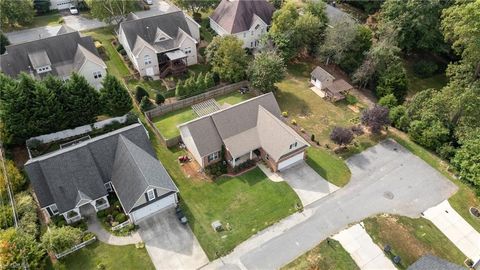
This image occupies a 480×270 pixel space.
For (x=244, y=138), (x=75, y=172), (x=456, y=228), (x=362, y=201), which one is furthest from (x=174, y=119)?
(x=456, y=228)

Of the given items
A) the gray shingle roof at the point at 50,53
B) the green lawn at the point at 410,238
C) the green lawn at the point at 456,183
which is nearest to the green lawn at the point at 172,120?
the gray shingle roof at the point at 50,53

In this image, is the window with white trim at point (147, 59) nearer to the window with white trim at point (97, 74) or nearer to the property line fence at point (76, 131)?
the window with white trim at point (97, 74)

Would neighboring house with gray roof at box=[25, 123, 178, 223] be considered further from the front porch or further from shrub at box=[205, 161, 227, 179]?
the front porch

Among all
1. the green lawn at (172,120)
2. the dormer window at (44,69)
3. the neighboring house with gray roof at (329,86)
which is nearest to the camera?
the green lawn at (172,120)

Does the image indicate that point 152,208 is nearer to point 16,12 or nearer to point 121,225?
point 121,225

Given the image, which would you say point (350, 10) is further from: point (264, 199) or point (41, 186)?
point (41, 186)

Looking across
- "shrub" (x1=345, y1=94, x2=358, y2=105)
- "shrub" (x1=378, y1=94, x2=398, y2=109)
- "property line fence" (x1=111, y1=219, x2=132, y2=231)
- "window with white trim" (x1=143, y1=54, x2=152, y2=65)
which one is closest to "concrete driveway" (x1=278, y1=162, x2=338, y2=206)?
"shrub" (x1=345, y1=94, x2=358, y2=105)
